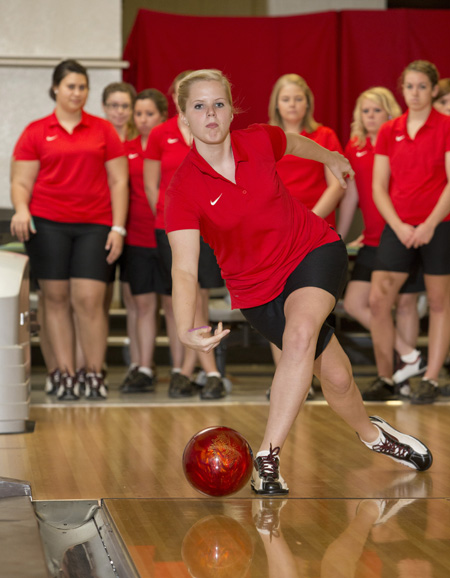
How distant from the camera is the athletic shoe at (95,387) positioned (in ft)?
15.5

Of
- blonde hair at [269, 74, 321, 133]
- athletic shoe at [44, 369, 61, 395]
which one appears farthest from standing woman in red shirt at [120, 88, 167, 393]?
blonde hair at [269, 74, 321, 133]

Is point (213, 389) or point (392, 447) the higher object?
point (392, 447)

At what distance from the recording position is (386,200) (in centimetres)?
463

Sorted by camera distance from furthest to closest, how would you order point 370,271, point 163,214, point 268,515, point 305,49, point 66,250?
1. point 305,49
2. point 370,271
3. point 66,250
4. point 163,214
5. point 268,515

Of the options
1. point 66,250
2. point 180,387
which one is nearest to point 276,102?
point 66,250

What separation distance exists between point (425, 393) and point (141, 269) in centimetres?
168

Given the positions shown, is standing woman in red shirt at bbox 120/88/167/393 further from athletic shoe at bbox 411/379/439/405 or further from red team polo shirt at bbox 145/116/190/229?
athletic shoe at bbox 411/379/439/405

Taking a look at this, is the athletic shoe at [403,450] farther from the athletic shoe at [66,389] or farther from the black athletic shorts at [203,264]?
the athletic shoe at [66,389]

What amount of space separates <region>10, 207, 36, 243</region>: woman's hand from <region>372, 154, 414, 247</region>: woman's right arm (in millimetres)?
1762

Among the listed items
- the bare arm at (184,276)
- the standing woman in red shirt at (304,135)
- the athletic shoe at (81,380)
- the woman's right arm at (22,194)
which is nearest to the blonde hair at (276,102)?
the standing woman in red shirt at (304,135)

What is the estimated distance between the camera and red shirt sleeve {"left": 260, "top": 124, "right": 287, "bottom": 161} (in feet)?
9.37

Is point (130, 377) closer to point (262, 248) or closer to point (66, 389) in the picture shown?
point (66, 389)

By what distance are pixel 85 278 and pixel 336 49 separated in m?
3.77

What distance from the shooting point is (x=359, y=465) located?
327cm
